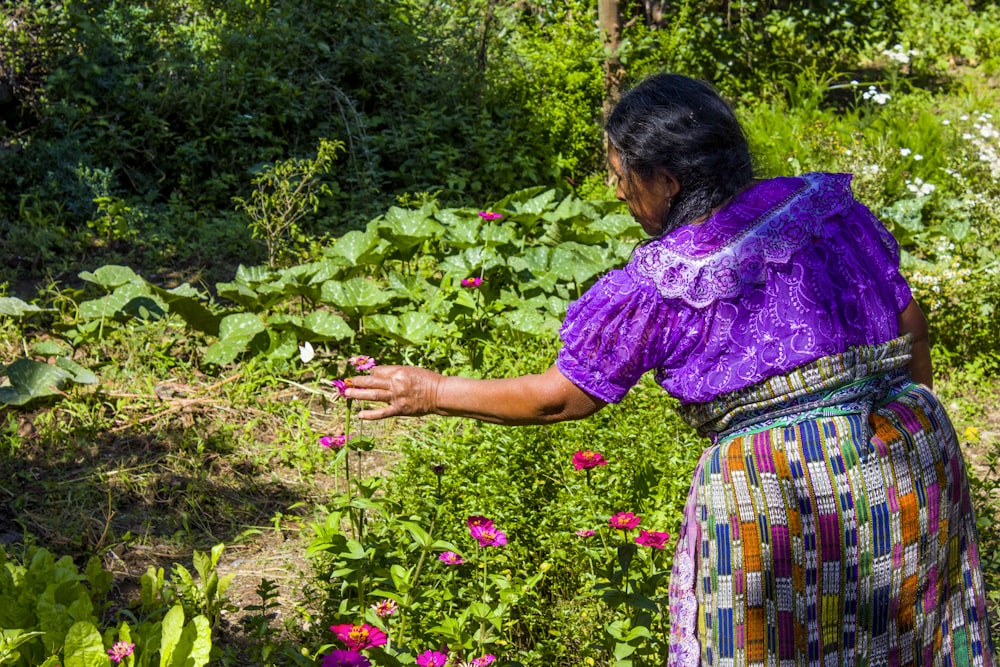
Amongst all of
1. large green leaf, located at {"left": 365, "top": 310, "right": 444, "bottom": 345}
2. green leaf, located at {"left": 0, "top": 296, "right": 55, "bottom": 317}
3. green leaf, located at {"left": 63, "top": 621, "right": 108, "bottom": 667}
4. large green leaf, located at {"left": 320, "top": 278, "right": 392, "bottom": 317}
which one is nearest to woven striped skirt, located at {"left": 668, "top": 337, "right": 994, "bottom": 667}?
green leaf, located at {"left": 63, "top": 621, "right": 108, "bottom": 667}

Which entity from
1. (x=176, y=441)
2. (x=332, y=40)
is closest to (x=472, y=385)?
(x=176, y=441)

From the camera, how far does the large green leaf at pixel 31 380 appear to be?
13.6 feet

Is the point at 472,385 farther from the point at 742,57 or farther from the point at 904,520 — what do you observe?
the point at 742,57

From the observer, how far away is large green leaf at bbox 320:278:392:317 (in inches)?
185

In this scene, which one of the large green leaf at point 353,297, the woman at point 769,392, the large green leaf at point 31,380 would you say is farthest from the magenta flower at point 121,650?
the large green leaf at point 353,297

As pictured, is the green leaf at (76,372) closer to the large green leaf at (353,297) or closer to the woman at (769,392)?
the large green leaf at (353,297)

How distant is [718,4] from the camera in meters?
8.30

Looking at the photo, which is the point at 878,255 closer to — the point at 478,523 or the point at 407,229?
the point at 478,523

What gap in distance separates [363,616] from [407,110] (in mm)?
5236

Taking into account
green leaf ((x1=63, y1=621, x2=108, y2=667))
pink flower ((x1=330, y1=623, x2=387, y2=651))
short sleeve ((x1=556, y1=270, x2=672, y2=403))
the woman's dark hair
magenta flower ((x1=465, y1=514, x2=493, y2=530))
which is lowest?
pink flower ((x1=330, y1=623, x2=387, y2=651))

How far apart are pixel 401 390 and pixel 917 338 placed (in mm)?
1111

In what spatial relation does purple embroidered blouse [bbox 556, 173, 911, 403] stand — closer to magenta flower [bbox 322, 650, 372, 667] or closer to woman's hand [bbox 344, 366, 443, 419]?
woman's hand [bbox 344, 366, 443, 419]

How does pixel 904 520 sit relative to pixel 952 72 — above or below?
above

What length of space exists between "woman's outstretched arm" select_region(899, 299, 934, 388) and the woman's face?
0.56m
